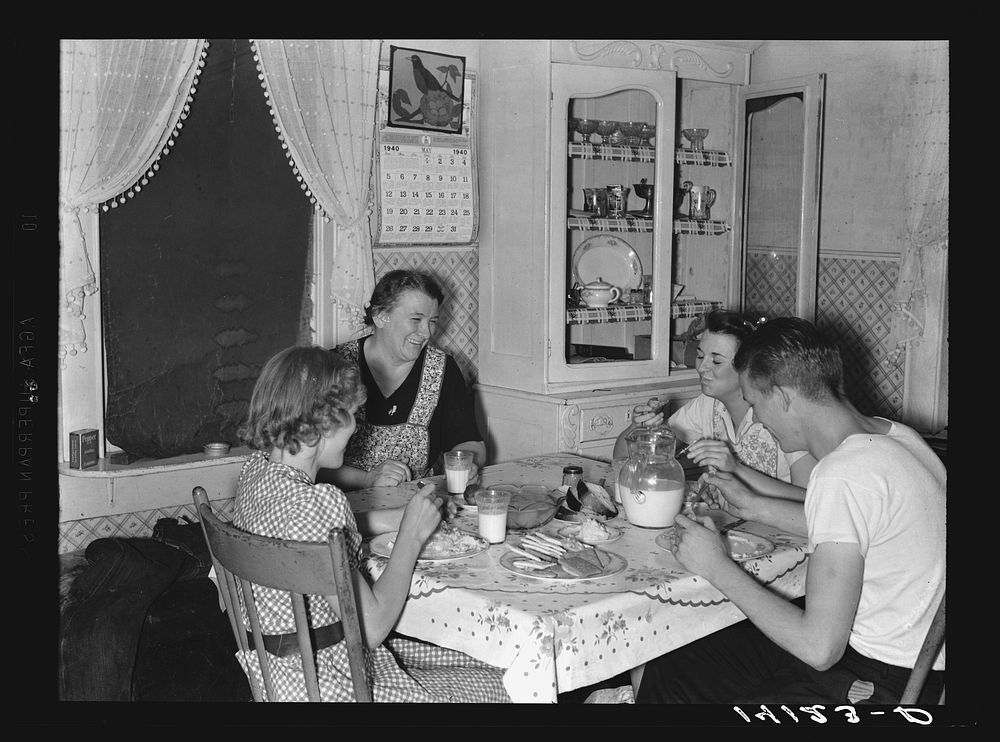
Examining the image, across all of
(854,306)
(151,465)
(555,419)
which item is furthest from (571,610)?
(854,306)

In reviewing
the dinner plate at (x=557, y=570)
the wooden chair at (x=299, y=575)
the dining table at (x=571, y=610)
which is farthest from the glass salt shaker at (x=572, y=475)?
the wooden chair at (x=299, y=575)

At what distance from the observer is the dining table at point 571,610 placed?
210 cm

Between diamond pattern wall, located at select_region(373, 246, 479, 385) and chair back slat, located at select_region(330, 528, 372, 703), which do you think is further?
diamond pattern wall, located at select_region(373, 246, 479, 385)

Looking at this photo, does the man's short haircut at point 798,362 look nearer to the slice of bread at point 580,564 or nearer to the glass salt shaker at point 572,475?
the slice of bread at point 580,564

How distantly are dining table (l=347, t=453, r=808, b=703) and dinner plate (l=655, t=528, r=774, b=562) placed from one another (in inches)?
0.4

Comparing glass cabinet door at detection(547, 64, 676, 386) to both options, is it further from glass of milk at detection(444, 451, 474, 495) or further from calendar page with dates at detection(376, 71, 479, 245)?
glass of milk at detection(444, 451, 474, 495)

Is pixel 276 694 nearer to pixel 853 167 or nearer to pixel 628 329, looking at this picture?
pixel 628 329

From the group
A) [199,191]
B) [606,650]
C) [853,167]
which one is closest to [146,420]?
[199,191]

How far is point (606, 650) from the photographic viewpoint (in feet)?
7.11

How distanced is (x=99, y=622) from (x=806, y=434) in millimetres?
2184

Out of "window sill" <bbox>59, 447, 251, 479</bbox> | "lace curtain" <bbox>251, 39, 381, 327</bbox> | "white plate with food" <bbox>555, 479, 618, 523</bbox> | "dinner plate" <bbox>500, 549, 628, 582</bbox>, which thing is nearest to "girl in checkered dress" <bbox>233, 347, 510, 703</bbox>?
"dinner plate" <bbox>500, 549, 628, 582</bbox>

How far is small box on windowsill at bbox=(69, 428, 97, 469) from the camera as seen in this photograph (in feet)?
12.3

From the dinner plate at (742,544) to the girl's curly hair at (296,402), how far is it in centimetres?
82
